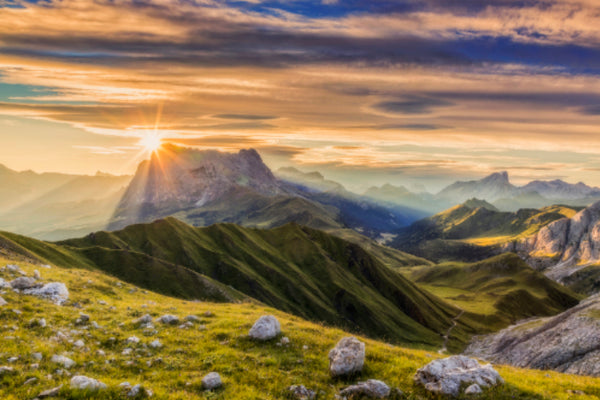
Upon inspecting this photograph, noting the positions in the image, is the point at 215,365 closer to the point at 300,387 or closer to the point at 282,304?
the point at 300,387

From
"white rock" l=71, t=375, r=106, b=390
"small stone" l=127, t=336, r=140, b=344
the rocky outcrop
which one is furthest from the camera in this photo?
the rocky outcrop

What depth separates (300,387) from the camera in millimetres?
14398

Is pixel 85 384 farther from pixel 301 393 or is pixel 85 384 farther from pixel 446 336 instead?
pixel 446 336

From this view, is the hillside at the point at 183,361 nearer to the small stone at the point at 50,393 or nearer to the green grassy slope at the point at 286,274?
the small stone at the point at 50,393

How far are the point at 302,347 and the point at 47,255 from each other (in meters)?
82.0

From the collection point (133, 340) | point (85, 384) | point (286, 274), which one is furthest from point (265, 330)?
point (286, 274)

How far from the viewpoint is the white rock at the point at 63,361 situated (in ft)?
46.6

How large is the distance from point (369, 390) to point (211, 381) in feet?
21.7

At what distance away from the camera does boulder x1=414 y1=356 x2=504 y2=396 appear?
1418 centimetres

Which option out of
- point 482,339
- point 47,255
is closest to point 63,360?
point 47,255

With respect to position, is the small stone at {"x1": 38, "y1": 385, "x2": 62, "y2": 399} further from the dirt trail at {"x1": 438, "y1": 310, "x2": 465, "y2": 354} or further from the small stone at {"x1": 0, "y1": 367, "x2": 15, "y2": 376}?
the dirt trail at {"x1": 438, "y1": 310, "x2": 465, "y2": 354}

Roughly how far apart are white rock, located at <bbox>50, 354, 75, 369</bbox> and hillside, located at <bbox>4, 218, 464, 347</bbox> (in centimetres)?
7551

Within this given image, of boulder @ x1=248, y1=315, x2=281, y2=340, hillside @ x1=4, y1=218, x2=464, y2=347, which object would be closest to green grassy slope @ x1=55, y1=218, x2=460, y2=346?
hillside @ x1=4, y1=218, x2=464, y2=347

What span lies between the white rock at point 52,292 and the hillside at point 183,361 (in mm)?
1205
